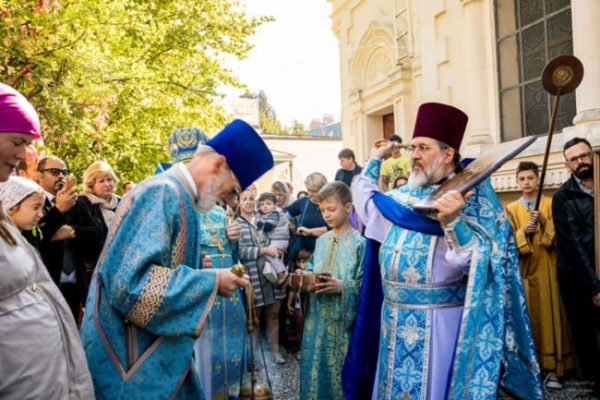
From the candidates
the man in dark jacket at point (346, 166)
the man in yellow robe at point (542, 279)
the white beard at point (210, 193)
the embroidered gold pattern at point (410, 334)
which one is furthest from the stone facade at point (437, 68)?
the white beard at point (210, 193)

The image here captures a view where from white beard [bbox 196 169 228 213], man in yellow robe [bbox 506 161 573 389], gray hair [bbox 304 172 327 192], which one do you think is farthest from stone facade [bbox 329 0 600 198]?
white beard [bbox 196 169 228 213]

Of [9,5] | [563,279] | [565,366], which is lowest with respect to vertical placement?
[565,366]

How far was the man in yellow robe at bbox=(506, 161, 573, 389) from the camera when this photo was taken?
5.69m

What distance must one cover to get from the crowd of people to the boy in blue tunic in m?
0.01

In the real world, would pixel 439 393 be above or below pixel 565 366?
above

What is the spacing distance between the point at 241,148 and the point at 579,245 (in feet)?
11.3

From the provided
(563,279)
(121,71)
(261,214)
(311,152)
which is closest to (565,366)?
(563,279)

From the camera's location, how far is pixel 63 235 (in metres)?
4.57

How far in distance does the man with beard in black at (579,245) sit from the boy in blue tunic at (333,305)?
72.6 inches

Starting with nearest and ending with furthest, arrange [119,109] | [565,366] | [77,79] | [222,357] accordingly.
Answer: [222,357], [565,366], [77,79], [119,109]

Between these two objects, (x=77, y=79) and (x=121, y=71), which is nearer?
(x=77, y=79)

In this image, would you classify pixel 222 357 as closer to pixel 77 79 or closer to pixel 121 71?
pixel 77 79

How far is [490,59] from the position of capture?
8406mm

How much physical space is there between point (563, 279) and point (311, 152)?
94.2 ft
